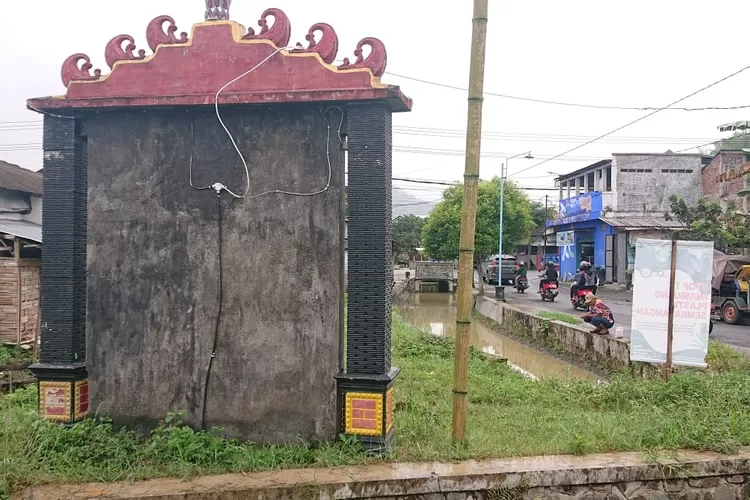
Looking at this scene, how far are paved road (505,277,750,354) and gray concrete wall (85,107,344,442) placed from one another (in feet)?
30.4

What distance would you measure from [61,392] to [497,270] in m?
29.7

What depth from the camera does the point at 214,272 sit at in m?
5.17

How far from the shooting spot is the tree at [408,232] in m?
57.0

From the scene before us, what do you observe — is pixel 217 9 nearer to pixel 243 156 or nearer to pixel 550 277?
pixel 243 156

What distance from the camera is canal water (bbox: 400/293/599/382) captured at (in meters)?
11.9

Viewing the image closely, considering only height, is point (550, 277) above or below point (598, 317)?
above

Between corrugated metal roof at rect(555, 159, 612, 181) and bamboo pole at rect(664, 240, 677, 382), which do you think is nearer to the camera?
bamboo pole at rect(664, 240, 677, 382)

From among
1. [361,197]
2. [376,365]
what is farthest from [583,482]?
[361,197]

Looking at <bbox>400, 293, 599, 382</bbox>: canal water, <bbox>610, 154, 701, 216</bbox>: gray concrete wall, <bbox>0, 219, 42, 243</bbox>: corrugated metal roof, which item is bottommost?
<bbox>400, 293, 599, 382</bbox>: canal water

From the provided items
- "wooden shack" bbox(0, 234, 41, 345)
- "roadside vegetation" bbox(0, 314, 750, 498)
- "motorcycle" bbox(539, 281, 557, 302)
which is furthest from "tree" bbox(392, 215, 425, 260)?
"roadside vegetation" bbox(0, 314, 750, 498)

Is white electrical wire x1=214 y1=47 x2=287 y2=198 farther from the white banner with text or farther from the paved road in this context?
the paved road

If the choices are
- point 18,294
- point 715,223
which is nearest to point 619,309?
point 715,223

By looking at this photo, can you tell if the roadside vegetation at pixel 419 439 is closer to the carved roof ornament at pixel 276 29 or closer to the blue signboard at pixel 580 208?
the carved roof ornament at pixel 276 29

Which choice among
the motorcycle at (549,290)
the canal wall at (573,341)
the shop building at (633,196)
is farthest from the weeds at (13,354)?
the shop building at (633,196)
